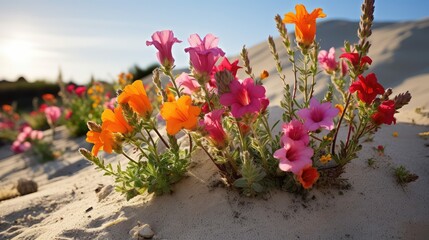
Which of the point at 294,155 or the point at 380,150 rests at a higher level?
the point at 294,155

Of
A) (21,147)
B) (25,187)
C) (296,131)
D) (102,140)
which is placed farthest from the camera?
(21,147)

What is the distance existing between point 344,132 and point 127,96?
216 centimetres

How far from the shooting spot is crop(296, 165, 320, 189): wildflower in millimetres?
2072

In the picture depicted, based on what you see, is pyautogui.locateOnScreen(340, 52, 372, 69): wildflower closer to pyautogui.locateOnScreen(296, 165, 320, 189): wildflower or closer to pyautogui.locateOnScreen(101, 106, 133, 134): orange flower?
pyautogui.locateOnScreen(296, 165, 320, 189): wildflower

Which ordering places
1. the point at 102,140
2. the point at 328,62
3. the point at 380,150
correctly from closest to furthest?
the point at 102,140, the point at 328,62, the point at 380,150

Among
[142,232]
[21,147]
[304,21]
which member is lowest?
[21,147]

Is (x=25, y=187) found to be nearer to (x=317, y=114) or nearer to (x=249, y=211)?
(x=249, y=211)

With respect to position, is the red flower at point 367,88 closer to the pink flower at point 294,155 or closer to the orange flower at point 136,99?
the pink flower at point 294,155

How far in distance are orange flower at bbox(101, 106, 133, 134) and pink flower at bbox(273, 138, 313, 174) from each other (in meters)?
0.96

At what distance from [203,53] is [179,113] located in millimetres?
353

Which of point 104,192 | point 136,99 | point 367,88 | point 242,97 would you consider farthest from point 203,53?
point 104,192

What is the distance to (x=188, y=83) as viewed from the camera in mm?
2369

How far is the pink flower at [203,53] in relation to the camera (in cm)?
202

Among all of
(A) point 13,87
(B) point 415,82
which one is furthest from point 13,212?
(A) point 13,87
